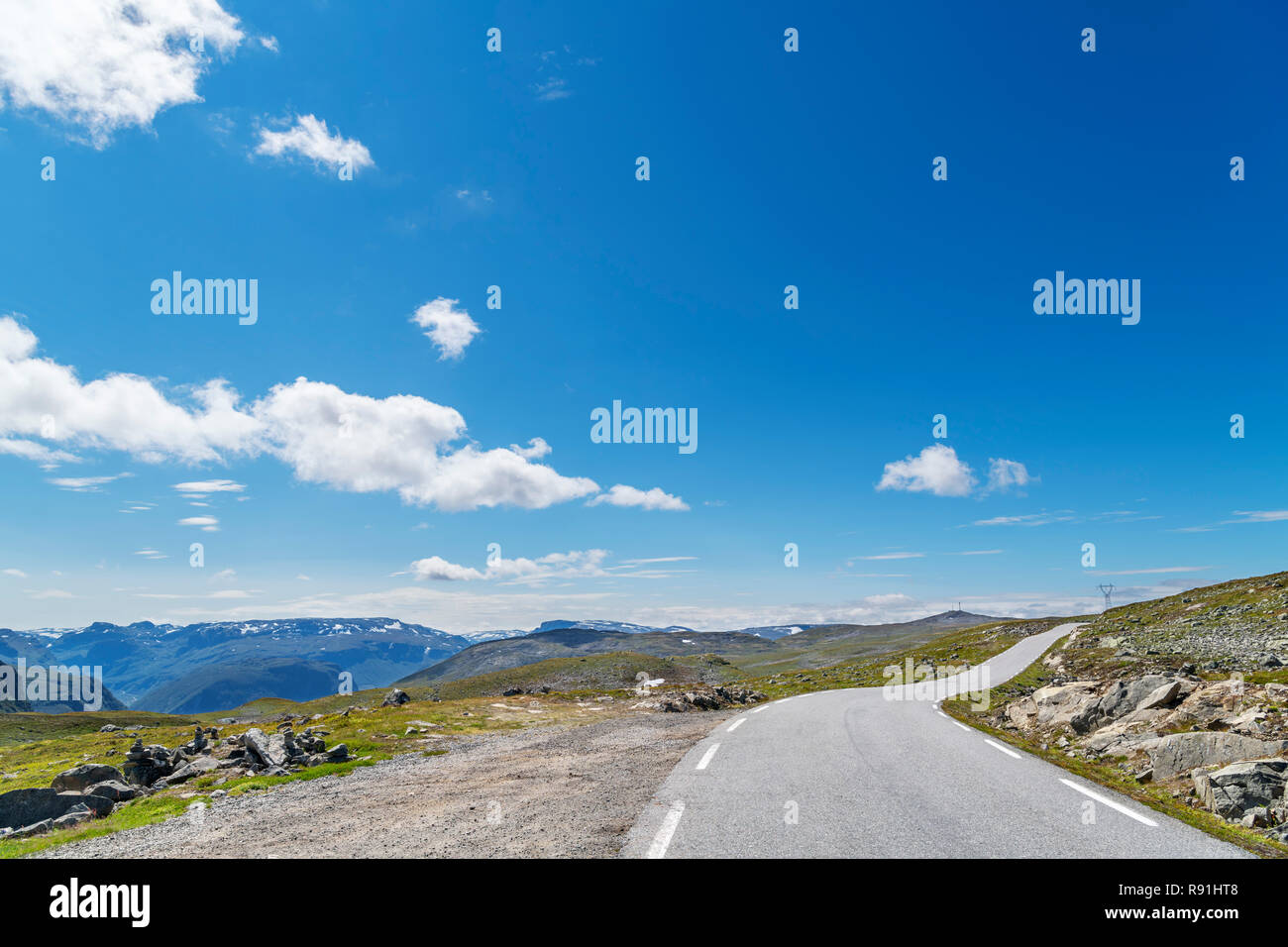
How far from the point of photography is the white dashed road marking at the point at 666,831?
7637 millimetres

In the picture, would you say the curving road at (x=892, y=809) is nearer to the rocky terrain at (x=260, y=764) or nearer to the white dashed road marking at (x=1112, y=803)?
the white dashed road marking at (x=1112, y=803)

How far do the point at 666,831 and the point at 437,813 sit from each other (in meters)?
4.80

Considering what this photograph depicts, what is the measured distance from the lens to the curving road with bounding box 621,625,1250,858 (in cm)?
786

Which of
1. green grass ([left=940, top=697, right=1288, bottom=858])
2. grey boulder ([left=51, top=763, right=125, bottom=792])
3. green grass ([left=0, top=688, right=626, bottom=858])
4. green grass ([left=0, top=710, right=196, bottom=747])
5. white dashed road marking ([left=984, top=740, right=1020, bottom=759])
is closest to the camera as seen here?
green grass ([left=940, top=697, right=1288, bottom=858])

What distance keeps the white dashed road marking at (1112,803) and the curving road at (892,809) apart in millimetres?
29

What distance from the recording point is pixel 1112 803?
10023 mm

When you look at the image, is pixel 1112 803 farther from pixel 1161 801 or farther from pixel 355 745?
pixel 355 745

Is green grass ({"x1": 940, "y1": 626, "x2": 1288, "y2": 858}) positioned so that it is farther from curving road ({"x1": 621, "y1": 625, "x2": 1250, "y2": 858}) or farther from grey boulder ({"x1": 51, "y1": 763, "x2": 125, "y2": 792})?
grey boulder ({"x1": 51, "y1": 763, "x2": 125, "y2": 792})

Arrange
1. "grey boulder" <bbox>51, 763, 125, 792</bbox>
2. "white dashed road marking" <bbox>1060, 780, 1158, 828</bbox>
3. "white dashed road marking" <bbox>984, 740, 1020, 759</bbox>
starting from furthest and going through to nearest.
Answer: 1. "grey boulder" <bbox>51, 763, 125, 792</bbox>
2. "white dashed road marking" <bbox>984, 740, 1020, 759</bbox>
3. "white dashed road marking" <bbox>1060, 780, 1158, 828</bbox>

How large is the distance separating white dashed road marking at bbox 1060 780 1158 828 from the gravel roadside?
7766 mm

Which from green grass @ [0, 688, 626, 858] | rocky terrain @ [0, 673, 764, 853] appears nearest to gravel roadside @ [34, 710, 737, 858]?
rocky terrain @ [0, 673, 764, 853]

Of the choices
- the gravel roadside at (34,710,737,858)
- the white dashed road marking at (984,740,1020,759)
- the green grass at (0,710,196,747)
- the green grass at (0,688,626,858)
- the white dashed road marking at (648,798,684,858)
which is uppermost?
the white dashed road marking at (648,798,684,858)
